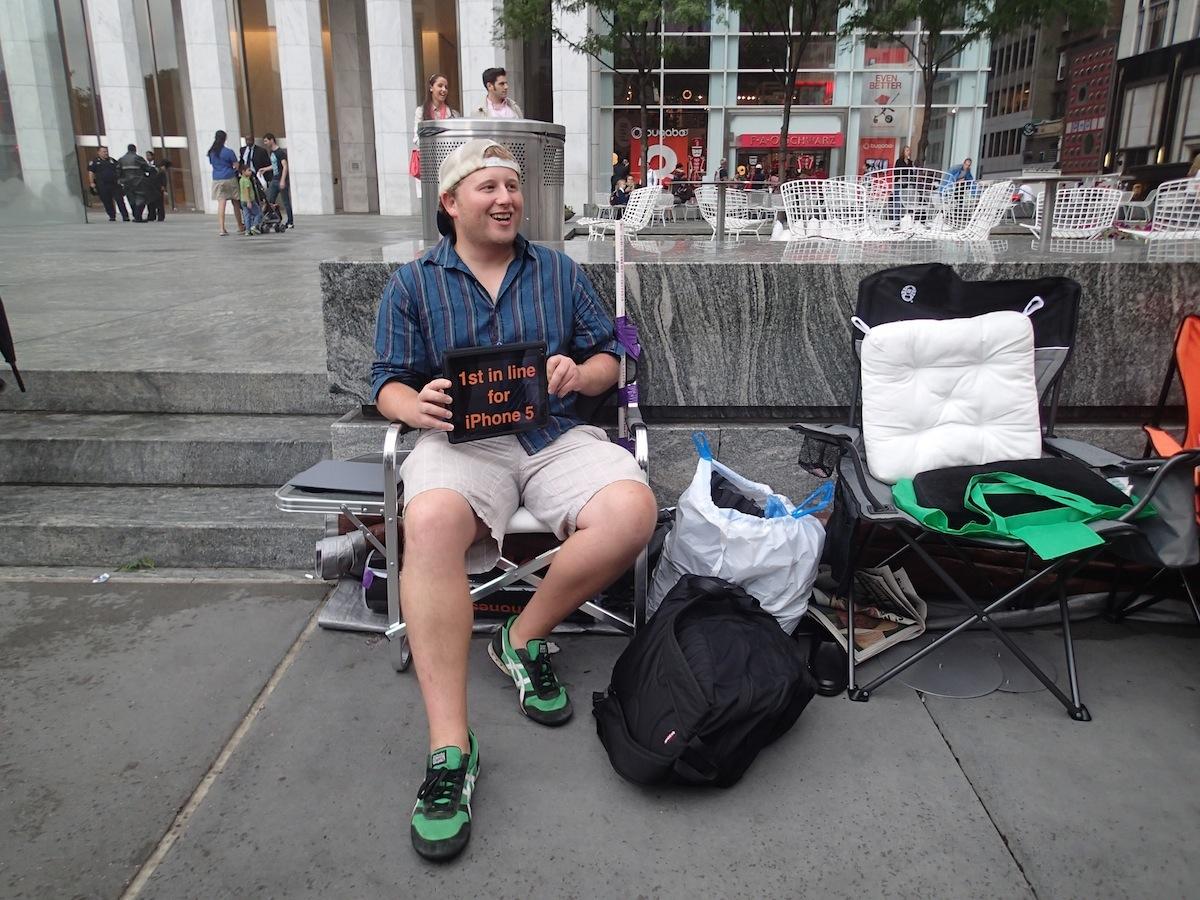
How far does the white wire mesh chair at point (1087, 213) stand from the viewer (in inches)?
339

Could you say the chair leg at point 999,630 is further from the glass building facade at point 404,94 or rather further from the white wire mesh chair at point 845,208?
the glass building facade at point 404,94

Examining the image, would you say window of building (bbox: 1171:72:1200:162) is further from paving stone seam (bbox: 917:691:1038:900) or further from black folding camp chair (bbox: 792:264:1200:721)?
paving stone seam (bbox: 917:691:1038:900)

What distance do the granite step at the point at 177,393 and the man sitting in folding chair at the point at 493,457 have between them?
68.0 inches

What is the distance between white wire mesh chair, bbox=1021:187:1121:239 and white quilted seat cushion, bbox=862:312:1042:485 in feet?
20.1

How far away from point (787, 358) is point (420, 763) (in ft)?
7.53

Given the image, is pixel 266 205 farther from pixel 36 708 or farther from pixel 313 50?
pixel 36 708

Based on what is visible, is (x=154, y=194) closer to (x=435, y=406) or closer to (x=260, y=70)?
(x=260, y=70)

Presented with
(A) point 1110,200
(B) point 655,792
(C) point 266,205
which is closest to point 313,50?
(C) point 266,205

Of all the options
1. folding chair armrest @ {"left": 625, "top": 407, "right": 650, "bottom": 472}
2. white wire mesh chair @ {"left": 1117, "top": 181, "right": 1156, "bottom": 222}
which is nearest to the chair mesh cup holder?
folding chair armrest @ {"left": 625, "top": 407, "right": 650, "bottom": 472}

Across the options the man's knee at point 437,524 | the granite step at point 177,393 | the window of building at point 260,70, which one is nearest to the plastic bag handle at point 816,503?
the man's knee at point 437,524

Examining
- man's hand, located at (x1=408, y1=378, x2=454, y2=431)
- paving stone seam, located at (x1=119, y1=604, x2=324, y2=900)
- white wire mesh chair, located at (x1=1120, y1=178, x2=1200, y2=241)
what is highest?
white wire mesh chair, located at (x1=1120, y1=178, x2=1200, y2=241)

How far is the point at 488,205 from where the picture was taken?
8.96 ft

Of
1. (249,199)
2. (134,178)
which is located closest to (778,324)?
(249,199)

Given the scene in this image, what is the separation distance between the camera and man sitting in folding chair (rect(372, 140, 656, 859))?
2420 millimetres
